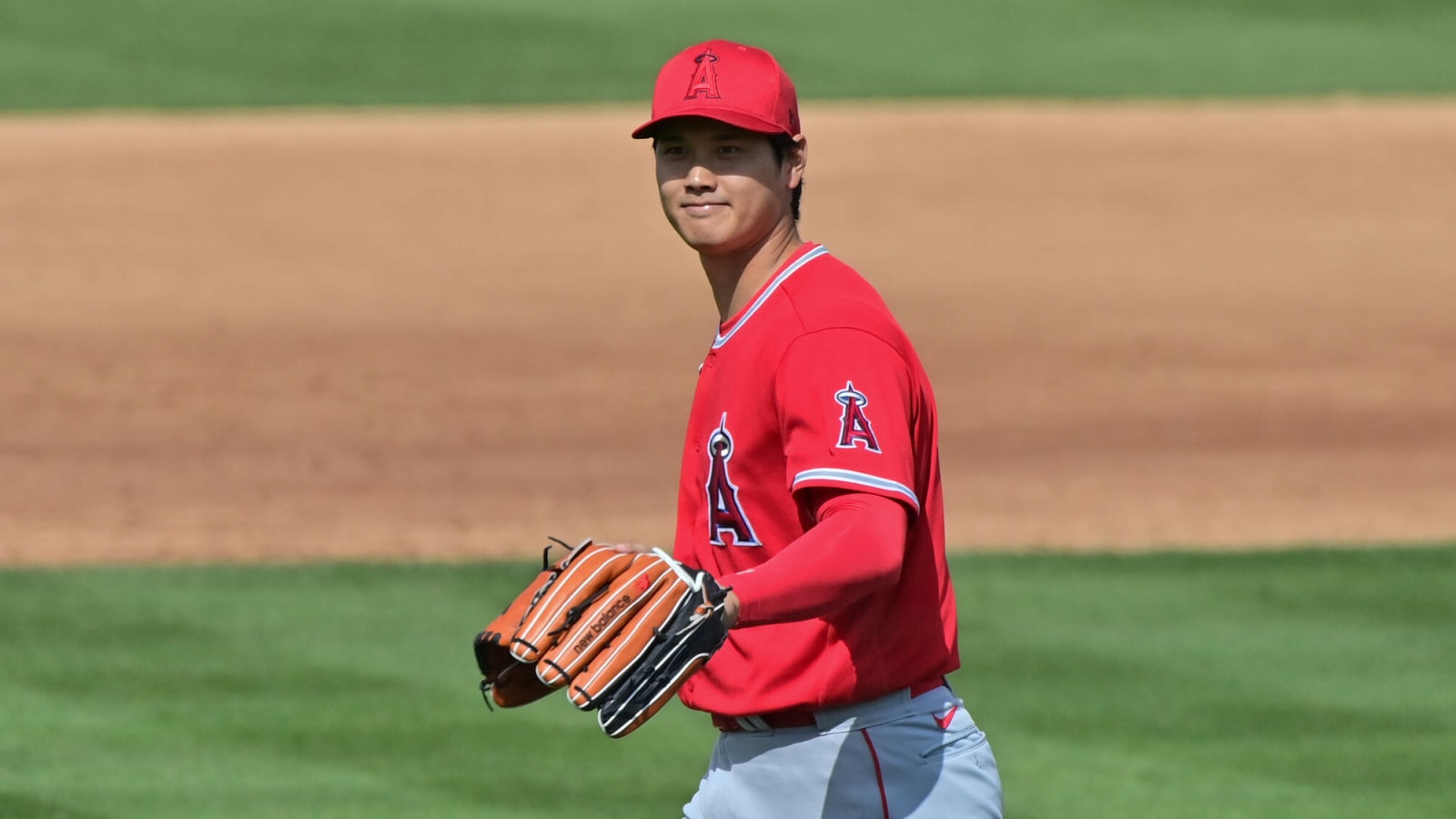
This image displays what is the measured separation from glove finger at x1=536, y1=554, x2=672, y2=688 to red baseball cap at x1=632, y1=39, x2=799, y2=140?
75cm

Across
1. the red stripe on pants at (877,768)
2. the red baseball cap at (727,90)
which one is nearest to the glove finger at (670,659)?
the red stripe on pants at (877,768)

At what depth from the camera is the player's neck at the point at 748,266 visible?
360cm

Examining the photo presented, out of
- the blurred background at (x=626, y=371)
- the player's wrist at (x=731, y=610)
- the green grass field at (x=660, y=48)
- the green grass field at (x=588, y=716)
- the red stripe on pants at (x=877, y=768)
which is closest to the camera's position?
the player's wrist at (x=731, y=610)

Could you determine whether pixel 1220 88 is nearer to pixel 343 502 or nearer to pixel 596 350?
pixel 596 350

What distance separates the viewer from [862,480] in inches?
125

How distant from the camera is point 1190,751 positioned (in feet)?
24.2

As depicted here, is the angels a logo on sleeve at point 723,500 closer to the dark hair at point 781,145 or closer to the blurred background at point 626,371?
the dark hair at point 781,145

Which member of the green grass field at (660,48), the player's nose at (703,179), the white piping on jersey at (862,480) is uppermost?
the green grass field at (660,48)

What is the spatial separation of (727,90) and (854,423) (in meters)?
0.63

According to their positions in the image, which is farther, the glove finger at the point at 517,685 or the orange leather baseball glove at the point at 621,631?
the glove finger at the point at 517,685

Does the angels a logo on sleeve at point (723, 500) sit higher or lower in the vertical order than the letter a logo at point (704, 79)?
lower

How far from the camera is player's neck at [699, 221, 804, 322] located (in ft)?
11.8

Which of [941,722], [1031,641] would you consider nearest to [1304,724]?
A: [1031,641]

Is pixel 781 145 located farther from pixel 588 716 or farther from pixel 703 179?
pixel 588 716
